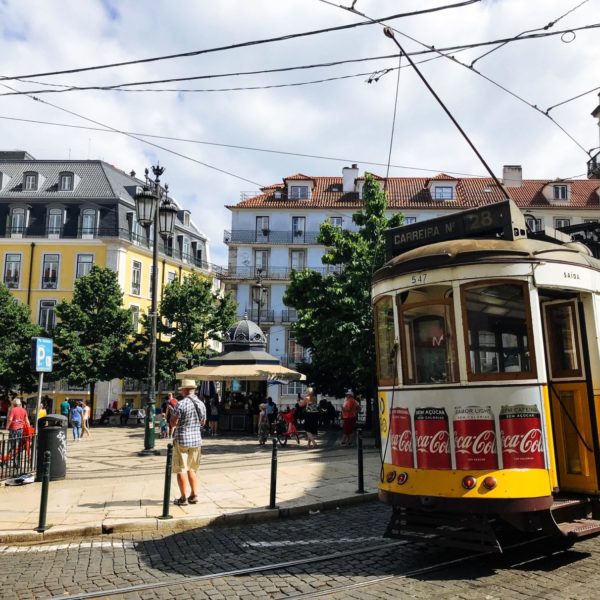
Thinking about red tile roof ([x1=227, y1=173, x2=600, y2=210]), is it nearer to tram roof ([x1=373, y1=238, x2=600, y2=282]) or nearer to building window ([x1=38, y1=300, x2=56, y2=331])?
building window ([x1=38, y1=300, x2=56, y2=331])

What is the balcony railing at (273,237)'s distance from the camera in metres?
43.6

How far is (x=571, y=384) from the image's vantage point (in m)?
6.41

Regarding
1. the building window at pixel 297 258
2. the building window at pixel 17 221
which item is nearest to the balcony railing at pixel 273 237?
the building window at pixel 297 258

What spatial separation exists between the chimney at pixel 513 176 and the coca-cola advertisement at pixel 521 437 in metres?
42.6

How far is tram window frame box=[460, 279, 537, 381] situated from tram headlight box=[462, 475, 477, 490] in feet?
2.98

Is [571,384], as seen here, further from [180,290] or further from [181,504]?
[180,290]

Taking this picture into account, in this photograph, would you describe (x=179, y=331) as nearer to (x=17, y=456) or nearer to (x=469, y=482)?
(x=17, y=456)

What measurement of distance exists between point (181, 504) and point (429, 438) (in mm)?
4332

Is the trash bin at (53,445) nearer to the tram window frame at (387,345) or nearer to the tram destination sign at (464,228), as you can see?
the tram window frame at (387,345)

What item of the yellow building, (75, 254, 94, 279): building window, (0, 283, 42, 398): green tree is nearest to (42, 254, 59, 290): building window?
the yellow building

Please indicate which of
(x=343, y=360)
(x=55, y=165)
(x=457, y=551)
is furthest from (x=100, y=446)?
(x=55, y=165)

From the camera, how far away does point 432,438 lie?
19.4ft

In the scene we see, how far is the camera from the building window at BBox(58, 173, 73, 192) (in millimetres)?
41812

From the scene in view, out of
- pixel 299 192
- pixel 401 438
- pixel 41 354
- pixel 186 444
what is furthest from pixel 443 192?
pixel 401 438
